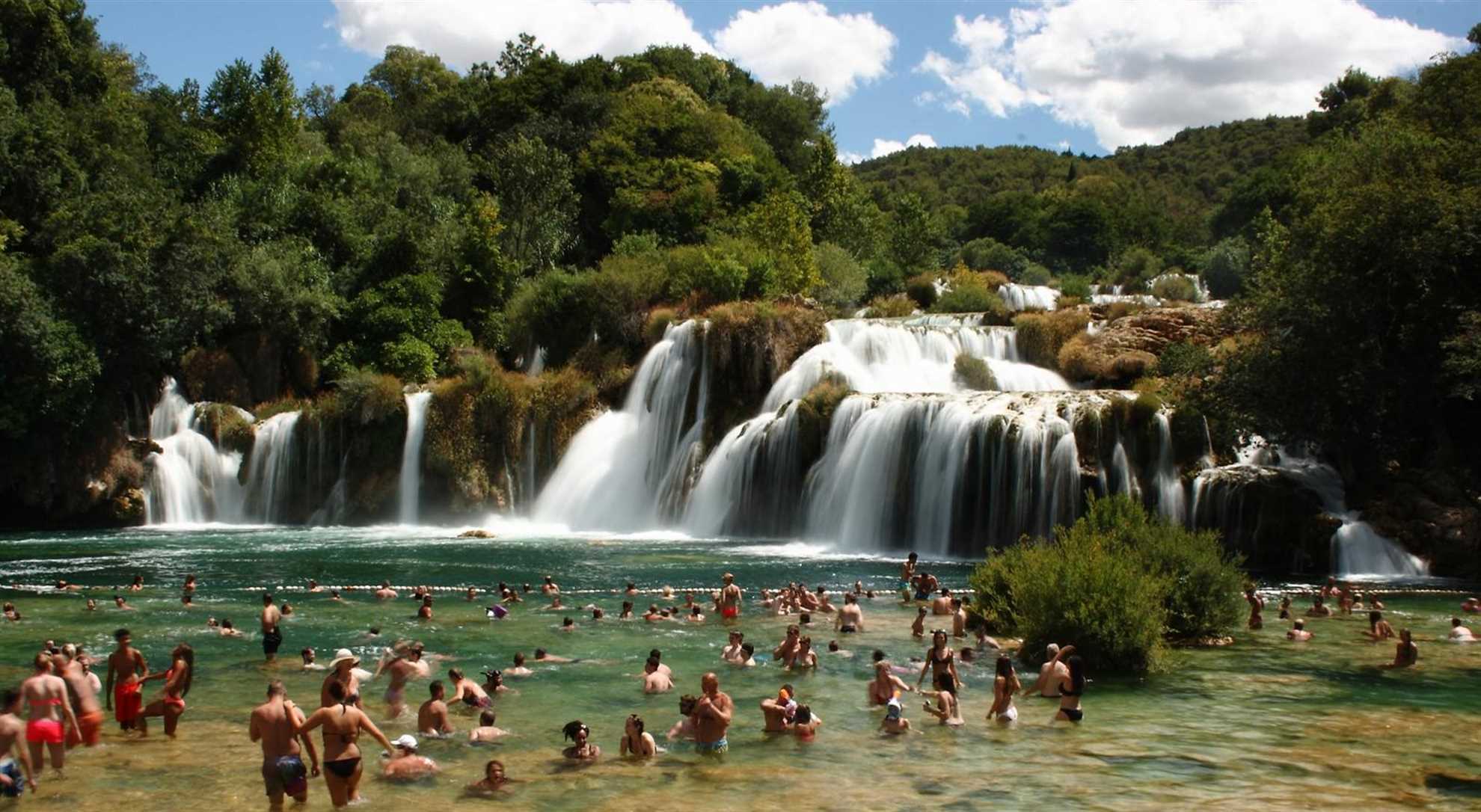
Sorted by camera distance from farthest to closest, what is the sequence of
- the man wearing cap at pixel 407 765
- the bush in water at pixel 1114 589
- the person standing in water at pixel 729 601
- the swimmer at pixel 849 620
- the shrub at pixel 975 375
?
the shrub at pixel 975 375 < the person standing in water at pixel 729 601 < the swimmer at pixel 849 620 < the bush in water at pixel 1114 589 < the man wearing cap at pixel 407 765

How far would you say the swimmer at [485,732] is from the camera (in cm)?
1502

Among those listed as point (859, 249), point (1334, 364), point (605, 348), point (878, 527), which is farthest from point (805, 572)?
point (859, 249)

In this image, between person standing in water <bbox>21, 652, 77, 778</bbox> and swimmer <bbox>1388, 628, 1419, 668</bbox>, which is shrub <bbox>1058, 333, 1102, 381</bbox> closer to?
swimmer <bbox>1388, 628, 1419, 668</bbox>

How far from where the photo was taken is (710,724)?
1474cm

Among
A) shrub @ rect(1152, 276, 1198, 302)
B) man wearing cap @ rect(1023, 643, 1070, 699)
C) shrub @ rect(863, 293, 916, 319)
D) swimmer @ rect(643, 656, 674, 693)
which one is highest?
shrub @ rect(1152, 276, 1198, 302)

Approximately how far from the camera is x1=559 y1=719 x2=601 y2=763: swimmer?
14117mm

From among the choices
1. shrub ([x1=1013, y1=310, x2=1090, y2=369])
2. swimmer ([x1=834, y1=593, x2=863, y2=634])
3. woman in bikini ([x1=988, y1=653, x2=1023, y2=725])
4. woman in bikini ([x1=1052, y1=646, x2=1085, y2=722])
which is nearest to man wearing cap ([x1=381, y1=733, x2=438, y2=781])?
woman in bikini ([x1=988, y1=653, x2=1023, y2=725])

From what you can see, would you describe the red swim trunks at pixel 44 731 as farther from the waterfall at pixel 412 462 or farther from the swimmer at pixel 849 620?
the waterfall at pixel 412 462

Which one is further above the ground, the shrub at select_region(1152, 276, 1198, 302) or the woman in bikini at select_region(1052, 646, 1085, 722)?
the shrub at select_region(1152, 276, 1198, 302)

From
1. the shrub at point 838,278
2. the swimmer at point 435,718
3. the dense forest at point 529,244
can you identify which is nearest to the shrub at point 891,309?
the dense forest at point 529,244

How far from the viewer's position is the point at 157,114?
5888 cm

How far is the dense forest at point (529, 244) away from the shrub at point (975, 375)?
19.4ft

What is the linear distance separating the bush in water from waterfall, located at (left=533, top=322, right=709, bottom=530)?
64.2 ft

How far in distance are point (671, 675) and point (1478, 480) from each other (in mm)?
23172
